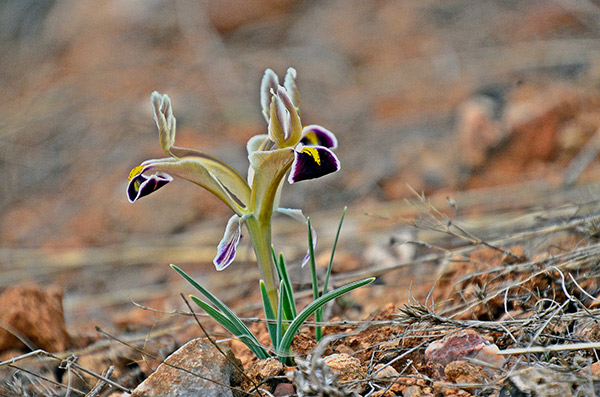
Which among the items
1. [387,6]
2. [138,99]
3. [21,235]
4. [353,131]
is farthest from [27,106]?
[387,6]

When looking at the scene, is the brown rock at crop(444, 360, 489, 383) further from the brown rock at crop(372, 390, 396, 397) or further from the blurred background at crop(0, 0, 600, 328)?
the blurred background at crop(0, 0, 600, 328)

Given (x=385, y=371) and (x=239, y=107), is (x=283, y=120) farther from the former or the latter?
(x=239, y=107)

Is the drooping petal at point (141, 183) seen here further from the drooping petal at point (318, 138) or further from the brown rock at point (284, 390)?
the brown rock at point (284, 390)

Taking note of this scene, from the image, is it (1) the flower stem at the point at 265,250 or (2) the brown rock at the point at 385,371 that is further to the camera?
(1) the flower stem at the point at 265,250

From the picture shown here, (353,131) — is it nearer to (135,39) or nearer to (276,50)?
(276,50)

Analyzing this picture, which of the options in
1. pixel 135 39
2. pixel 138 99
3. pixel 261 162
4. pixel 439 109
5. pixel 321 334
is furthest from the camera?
pixel 135 39

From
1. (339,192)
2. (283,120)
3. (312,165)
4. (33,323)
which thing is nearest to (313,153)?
(312,165)

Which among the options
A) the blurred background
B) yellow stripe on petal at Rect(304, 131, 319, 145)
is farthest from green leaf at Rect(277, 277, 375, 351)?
the blurred background

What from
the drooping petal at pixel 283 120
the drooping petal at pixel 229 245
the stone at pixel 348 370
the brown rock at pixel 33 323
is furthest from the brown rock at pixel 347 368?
the brown rock at pixel 33 323

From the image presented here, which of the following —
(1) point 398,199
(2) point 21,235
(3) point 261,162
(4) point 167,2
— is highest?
(3) point 261,162
